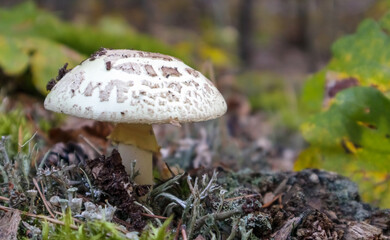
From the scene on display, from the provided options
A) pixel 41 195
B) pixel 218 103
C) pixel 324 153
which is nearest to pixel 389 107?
pixel 324 153

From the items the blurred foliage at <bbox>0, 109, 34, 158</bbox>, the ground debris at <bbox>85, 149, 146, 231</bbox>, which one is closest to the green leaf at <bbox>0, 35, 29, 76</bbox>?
the blurred foliage at <bbox>0, 109, 34, 158</bbox>

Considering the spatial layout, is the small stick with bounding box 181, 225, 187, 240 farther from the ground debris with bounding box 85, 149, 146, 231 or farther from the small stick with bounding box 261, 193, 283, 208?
the small stick with bounding box 261, 193, 283, 208

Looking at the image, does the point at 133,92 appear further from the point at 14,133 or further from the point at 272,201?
the point at 14,133

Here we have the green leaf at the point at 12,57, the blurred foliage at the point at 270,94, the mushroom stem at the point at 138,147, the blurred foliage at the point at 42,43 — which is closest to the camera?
the mushroom stem at the point at 138,147

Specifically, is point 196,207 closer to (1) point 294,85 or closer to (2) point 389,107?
(2) point 389,107

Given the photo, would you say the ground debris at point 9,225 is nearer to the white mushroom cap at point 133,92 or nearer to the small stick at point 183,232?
the white mushroom cap at point 133,92

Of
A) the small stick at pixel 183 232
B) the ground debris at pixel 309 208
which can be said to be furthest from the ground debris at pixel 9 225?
the ground debris at pixel 309 208

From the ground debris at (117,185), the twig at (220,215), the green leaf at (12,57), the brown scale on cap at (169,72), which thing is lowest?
the green leaf at (12,57)
